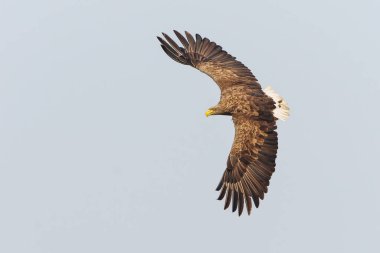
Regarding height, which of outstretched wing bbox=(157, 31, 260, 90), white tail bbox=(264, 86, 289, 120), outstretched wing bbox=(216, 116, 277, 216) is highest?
outstretched wing bbox=(157, 31, 260, 90)

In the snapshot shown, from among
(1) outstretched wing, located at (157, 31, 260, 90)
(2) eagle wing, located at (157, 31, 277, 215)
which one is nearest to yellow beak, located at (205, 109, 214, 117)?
(2) eagle wing, located at (157, 31, 277, 215)

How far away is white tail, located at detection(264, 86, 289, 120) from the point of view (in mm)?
20016

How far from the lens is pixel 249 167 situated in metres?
17.8

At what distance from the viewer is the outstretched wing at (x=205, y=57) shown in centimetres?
2131

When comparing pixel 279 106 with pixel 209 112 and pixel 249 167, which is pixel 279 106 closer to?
pixel 209 112

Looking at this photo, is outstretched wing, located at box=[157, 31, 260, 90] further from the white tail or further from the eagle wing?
the white tail

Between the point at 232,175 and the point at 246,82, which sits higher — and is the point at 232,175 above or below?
below

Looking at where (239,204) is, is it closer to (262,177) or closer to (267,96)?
(262,177)

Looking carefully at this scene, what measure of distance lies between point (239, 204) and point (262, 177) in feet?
2.91

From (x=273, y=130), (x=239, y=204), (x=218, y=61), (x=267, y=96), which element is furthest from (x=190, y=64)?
(x=239, y=204)

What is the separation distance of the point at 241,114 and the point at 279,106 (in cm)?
170

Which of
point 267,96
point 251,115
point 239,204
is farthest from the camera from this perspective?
point 267,96

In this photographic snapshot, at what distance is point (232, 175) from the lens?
58.5 feet

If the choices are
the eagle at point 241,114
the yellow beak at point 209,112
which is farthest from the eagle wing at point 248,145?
the yellow beak at point 209,112
